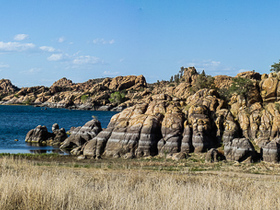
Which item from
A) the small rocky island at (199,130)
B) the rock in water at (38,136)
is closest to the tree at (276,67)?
the small rocky island at (199,130)

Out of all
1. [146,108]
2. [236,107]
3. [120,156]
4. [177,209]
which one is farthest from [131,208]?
[236,107]

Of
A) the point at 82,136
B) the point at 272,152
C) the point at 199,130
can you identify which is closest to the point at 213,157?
the point at 199,130

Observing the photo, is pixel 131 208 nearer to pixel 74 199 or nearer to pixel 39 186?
pixel 74 199

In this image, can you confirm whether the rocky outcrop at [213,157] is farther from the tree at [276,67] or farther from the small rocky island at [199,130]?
the tree at [276,67]

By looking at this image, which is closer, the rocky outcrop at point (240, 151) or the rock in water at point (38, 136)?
the rocky outcrop at point (240, 151)

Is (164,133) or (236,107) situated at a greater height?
(236,107)

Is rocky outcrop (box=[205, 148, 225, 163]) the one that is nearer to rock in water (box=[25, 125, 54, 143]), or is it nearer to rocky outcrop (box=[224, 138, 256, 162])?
rocky outcrop (box=[224, 138, 256, 162])

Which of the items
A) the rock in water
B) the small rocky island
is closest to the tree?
the small rocky island

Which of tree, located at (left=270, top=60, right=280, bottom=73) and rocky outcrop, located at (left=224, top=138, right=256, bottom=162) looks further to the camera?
tree, located at (left=270, top=60, right=280, bottom=73)

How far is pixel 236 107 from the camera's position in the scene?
5106cm

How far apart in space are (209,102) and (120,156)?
17.5 meters

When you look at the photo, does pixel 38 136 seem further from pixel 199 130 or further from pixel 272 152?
pixel 272 152

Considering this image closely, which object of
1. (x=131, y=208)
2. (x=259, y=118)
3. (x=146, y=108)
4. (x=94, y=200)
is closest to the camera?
(x=131, y=208)

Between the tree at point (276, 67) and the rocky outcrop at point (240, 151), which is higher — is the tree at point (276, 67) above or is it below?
above
